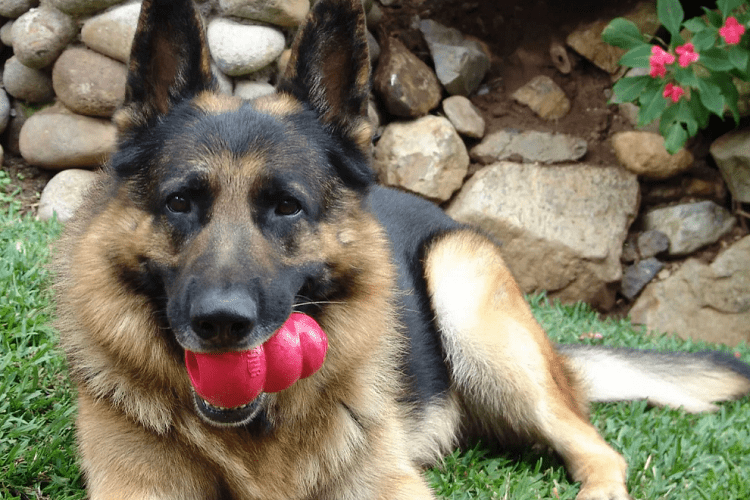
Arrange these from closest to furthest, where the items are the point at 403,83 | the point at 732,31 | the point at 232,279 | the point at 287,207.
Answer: the point at 232,279 → the point at 287,207 → the point at 732,31 → the point at 403,83

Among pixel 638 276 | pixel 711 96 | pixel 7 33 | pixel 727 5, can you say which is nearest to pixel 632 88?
pixel 711 96

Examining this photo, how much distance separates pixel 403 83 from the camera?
6.80 m

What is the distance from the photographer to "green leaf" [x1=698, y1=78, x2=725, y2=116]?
17.7 feet

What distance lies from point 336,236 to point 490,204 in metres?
4.25

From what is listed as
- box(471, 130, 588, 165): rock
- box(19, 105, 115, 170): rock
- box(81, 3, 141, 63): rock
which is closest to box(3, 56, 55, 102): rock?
box(19, 105, 115, 170): rock

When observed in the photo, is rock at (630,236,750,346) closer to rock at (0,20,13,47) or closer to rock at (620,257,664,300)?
rock at (620,257,664,300)

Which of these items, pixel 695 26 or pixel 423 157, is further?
pixel 423 157

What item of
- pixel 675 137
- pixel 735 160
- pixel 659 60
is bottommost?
pixel 735 160

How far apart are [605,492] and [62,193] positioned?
4883 mm

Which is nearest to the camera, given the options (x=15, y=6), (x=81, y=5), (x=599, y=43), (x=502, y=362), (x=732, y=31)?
(x=502, y=362)

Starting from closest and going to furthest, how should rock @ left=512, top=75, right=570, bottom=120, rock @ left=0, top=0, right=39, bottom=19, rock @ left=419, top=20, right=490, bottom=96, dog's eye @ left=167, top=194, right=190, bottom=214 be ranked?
1. dog's eye @ left=167, top=194, right=190, bottom=214
2. rock @ left=0, top=0, right=39, bottom=19
3. rock @ left=419, top=20, right=490, bottom=96
4. rock @ left=512, top=75, right=570, bottom=120

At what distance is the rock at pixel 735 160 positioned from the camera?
6574mm

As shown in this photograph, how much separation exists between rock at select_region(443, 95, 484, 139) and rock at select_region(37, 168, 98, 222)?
3.42m

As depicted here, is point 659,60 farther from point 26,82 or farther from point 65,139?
point 26,82
